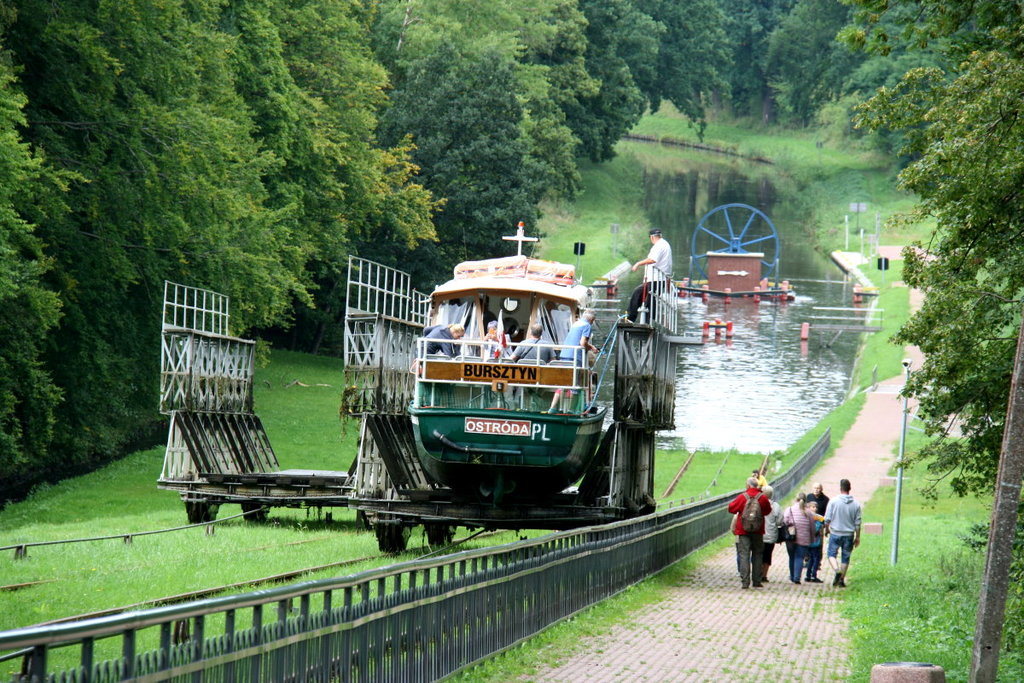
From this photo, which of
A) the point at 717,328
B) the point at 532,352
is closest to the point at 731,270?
the point at 717,328

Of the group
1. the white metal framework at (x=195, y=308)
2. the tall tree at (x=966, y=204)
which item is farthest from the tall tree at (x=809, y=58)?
the tall tree at (x=966, y=204)

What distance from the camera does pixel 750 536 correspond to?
933 inches

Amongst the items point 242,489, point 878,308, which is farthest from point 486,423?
point 878,308

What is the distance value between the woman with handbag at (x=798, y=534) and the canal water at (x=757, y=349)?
24432 mm

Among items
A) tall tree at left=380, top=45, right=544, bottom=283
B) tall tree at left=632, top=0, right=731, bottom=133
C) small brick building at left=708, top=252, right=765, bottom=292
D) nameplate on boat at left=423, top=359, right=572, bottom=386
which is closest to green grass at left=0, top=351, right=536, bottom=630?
nameplate on boat at left=423, top=359, right=572, bottom=386

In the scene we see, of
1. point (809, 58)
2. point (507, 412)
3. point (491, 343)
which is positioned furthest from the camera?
point (809, 58)

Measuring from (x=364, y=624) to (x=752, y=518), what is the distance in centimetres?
1298

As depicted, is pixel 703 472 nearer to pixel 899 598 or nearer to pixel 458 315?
pixel 899 598

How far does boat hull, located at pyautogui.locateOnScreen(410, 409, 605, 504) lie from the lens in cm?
2081

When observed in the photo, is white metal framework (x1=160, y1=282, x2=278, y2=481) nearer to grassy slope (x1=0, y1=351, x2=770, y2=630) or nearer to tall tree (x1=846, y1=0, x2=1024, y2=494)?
grassy slope (x1=0, y1=351, x2=770, y2=630)

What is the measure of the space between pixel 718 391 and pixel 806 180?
6547cm

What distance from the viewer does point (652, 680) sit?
14.2 meters

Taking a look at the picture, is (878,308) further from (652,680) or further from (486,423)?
(652,680)

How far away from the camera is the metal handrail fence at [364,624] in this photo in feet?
27.2
